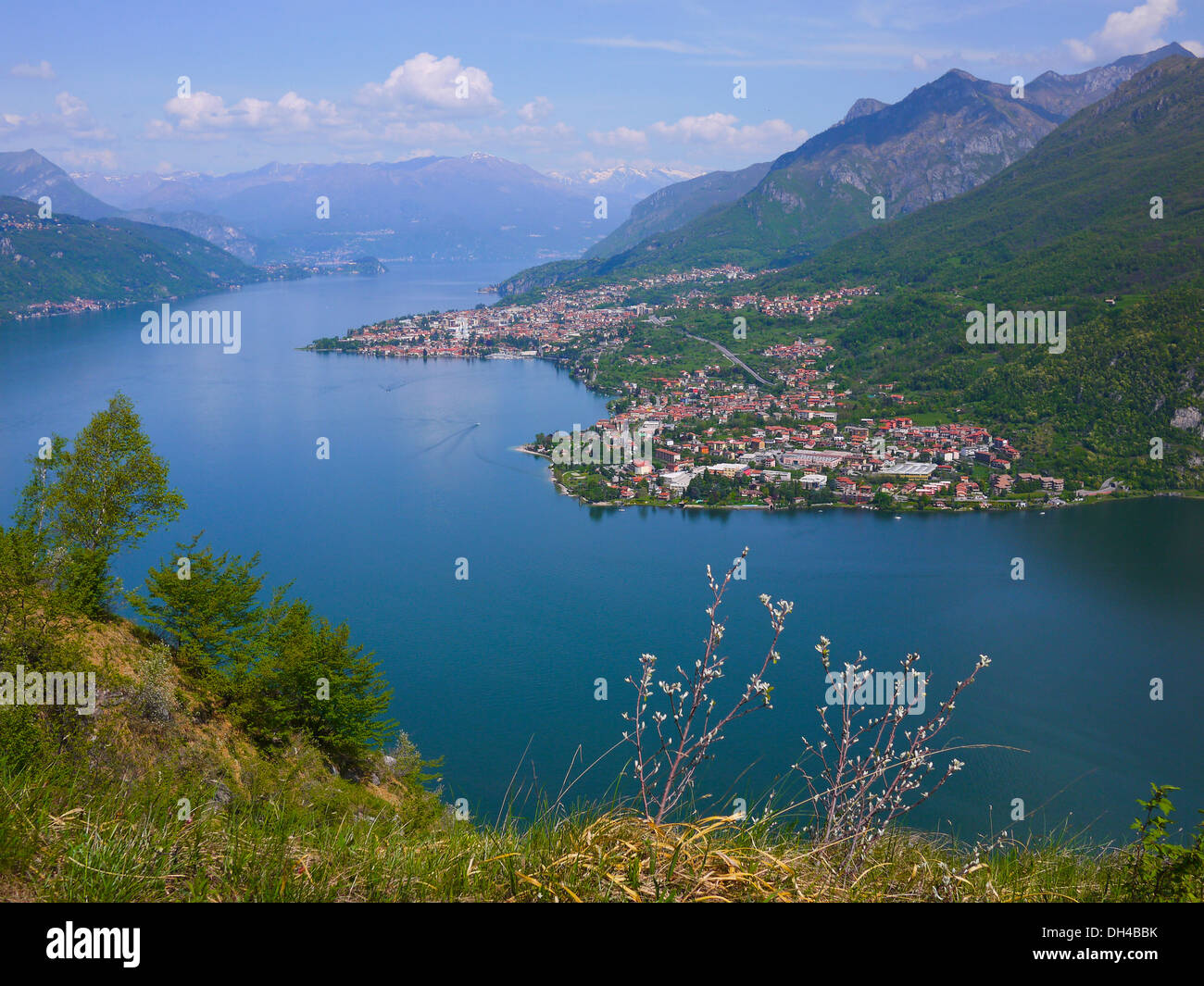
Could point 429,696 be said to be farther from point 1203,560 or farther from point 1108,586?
point 1203,560

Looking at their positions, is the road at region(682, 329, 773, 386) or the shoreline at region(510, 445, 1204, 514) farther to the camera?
the road at region(682, 329, 773, 386)

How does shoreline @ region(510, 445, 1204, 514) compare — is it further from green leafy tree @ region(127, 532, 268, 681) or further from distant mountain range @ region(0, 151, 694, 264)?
distant mountain range @ region(0, 151, 694, 264)

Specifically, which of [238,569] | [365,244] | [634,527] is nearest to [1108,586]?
[634,527]

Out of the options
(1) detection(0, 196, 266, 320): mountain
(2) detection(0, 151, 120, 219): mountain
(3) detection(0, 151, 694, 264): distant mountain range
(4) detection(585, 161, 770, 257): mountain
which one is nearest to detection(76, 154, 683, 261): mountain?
(3) detection(0, 151, 694, 264): distant mountain range

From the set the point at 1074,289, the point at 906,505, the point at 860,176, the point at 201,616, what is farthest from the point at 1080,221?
the point at 201,616

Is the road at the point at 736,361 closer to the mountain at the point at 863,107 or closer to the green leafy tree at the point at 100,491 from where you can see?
the green leafy tree at the point at 100,491

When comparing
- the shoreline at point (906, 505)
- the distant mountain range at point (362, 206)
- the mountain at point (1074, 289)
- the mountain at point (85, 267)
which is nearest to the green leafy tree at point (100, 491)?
the shoreline at point (906, 505)
